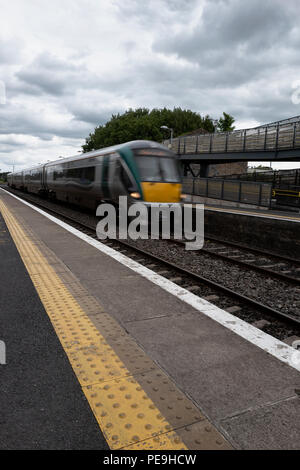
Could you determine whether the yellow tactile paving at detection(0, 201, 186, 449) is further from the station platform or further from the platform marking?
the platform marking

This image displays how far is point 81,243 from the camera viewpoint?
27.3ft

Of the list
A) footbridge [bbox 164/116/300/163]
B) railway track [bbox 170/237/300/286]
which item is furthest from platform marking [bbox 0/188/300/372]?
footbridge [bbox 164/116/300/163]

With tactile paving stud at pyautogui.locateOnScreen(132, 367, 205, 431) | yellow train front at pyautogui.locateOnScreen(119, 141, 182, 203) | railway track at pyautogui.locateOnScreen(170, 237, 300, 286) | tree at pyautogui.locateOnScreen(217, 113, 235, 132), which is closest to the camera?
tactile paving stud at pyautogui.locateOnScreen(132, 367, 205, 431)

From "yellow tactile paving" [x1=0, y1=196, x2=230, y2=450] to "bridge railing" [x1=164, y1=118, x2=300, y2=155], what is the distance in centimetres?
1759

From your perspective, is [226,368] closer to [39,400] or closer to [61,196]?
[39,400]

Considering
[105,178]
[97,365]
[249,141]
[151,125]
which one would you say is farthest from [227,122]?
[97,365]

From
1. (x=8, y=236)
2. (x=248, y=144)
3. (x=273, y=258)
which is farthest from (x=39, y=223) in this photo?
(x=248, y=144)

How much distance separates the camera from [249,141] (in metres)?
21.2

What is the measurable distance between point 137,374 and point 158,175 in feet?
27.8

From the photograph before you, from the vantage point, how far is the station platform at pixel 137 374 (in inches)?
78.6

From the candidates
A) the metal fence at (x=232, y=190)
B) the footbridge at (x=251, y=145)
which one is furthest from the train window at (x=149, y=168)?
the footbridge at (x=251, y=145)

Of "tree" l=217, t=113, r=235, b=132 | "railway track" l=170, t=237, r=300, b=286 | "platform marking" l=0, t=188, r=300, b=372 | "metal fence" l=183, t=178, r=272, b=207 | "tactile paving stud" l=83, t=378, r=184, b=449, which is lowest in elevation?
"railway track" l=170, t=237, r=300, b=286

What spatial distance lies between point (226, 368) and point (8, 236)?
24.7ft

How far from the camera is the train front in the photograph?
401 inches
